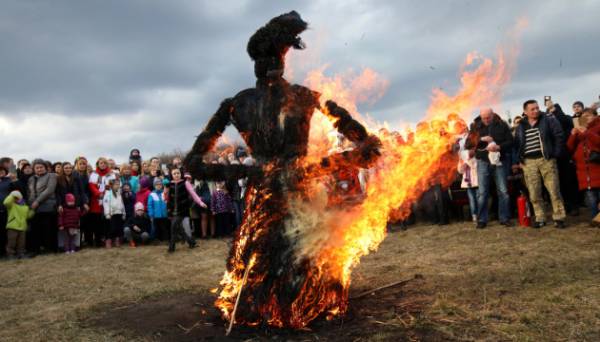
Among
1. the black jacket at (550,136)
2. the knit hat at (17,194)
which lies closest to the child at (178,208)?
the knit hat at (17,194)

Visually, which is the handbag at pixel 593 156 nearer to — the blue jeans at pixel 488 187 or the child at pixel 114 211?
the blue jeans at pixel 488 187

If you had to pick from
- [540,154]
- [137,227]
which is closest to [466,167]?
[540,154]

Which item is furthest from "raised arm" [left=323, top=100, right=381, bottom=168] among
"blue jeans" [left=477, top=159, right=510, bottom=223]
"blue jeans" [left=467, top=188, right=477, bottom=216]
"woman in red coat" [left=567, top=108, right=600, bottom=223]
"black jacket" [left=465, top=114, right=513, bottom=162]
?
"blue jeans" [left=467, top=188, right=477, bottom=216]

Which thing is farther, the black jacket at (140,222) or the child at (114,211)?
the black jacket at (140,222)

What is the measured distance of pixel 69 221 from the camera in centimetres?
1140

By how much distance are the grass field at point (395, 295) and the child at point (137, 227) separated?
2.49 m

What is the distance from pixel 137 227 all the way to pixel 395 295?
8.94 meters

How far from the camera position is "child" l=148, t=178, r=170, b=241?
1255 cm

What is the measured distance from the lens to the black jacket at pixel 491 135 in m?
9.58

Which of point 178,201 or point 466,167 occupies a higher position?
point 466,167

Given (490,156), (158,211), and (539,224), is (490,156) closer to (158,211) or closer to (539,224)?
(539,224)

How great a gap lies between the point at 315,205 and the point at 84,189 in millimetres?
9584

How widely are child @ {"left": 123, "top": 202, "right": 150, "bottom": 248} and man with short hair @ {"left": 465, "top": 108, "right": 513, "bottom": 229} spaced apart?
8624 mm

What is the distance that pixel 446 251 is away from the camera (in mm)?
8203
